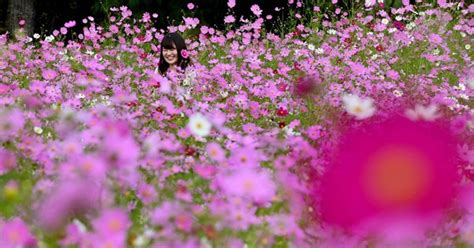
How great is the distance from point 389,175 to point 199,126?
2.87 ft

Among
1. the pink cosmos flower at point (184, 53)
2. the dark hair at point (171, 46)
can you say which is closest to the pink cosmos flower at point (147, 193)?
the pink cosmos flower at point (184, 53)

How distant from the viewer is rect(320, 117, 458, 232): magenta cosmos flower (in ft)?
6.37

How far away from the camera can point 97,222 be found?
58.1 inches

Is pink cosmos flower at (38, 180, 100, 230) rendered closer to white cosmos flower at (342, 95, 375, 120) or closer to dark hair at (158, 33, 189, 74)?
white cosmos flower at (342, 95, 375, 120)

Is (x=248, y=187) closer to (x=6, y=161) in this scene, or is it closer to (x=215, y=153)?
(x=215, y=153)

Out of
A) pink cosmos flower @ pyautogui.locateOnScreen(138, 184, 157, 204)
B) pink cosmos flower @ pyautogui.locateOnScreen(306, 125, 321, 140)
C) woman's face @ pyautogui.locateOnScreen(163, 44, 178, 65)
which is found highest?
woman's face @ pyautogui.locateOnScreen(163, 44, 178, 65)

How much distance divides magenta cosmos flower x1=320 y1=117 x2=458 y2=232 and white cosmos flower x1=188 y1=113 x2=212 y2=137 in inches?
22.6

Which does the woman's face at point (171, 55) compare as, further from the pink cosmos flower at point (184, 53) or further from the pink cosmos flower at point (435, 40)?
the pink cosmos flower at point (435, 40)

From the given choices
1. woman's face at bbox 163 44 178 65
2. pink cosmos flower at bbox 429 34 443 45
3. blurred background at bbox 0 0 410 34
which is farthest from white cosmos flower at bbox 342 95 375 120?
blurred background at bbox 0 0 410 34

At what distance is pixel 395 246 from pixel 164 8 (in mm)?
7149

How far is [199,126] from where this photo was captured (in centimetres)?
267

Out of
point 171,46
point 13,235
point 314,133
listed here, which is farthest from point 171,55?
point 13,235

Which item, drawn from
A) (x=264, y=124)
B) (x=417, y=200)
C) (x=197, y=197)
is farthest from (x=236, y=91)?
(x=417, y=200)

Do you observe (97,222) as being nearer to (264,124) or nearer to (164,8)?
(264,124)
